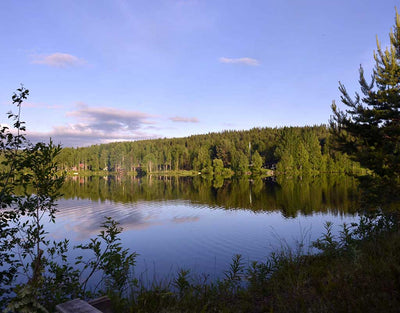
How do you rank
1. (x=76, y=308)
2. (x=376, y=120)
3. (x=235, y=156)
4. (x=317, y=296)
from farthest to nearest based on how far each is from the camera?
(x=235, y=156) → (x=376, y=120) → (x=317, y=296) → (x=76, y=308)

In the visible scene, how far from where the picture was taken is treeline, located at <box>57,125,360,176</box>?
121000 millimetres

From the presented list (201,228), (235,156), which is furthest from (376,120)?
(235,156)

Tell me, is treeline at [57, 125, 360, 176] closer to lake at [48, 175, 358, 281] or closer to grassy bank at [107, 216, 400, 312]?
lake at [48, 175, 358, 281]

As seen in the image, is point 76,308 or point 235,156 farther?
point 235,156

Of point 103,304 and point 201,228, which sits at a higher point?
point 103,304

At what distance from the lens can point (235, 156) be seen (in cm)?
13325

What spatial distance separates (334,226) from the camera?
71.8 feet

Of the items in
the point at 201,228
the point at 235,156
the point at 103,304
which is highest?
the point at 235,156

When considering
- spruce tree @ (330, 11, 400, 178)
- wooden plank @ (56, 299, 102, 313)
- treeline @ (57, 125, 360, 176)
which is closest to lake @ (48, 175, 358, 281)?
spruce tree @ (330, 11, 400, 178)

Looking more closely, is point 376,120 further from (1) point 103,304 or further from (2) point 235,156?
(2) point 235,156

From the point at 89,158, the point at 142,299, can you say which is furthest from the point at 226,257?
the point at 89,158

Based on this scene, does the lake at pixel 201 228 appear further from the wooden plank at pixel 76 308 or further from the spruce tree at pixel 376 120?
the wooden plank at pixel 76 308

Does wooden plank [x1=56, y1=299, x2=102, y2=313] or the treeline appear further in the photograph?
the treeline

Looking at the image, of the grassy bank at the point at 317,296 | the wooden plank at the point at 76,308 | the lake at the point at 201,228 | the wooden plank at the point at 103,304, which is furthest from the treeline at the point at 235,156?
the wooden plank at the point at 76,308
